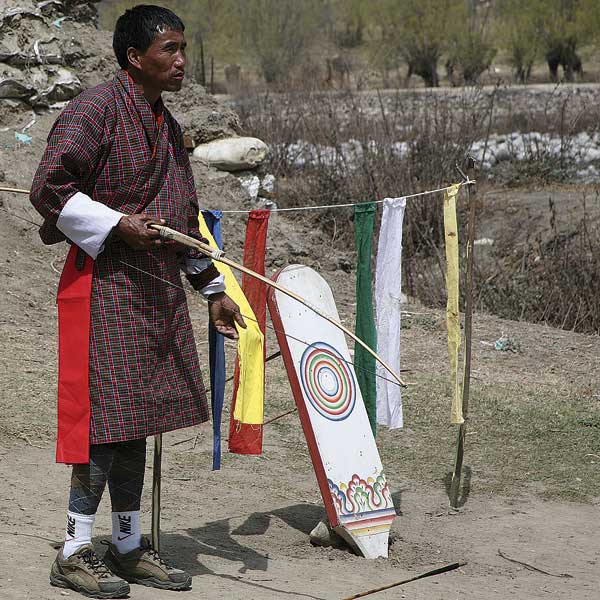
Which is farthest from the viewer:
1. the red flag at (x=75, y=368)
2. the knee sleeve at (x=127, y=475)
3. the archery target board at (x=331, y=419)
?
the archery target board at (x=331, y=419)

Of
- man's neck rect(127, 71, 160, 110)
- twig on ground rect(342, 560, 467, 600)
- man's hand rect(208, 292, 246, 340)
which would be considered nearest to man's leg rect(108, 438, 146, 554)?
man's hand rect(208, 292, 246, 340)

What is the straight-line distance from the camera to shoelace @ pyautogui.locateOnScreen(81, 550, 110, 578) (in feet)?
10.4

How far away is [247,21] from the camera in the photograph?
3941 cm

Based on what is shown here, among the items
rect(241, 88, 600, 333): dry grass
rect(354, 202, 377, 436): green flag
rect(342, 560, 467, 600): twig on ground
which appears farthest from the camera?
rect(241, 88, 600, 333): dry grass

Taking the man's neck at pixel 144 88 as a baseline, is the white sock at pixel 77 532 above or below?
below

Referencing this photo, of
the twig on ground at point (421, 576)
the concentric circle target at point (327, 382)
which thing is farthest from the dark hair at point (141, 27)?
the twig on ground at point (421, 576)

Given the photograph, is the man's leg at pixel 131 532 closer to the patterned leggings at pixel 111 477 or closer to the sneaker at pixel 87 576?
the patterned leggings at pixel 111 477

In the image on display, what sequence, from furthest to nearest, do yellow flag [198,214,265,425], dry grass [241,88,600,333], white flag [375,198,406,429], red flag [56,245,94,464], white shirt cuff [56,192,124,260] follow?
dry grass [241,88,600,333], white flag [375,198,406,429], yellow flag [198,214,265,425], red flag [56,245,94,464], white shirt cuff [56,192,124,260]

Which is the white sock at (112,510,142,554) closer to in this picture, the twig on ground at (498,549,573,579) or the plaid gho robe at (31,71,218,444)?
the plaid gho robe at (31,71,218,444)

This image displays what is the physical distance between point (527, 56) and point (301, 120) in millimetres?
27001

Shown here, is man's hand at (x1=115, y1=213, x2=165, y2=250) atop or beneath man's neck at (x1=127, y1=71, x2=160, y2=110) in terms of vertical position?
beneath

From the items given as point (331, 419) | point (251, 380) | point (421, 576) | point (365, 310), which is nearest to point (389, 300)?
point (365, 310)

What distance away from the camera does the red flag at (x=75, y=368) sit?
3.08 metres

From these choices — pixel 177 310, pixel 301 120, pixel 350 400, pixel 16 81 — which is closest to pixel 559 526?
pixel 350 400
